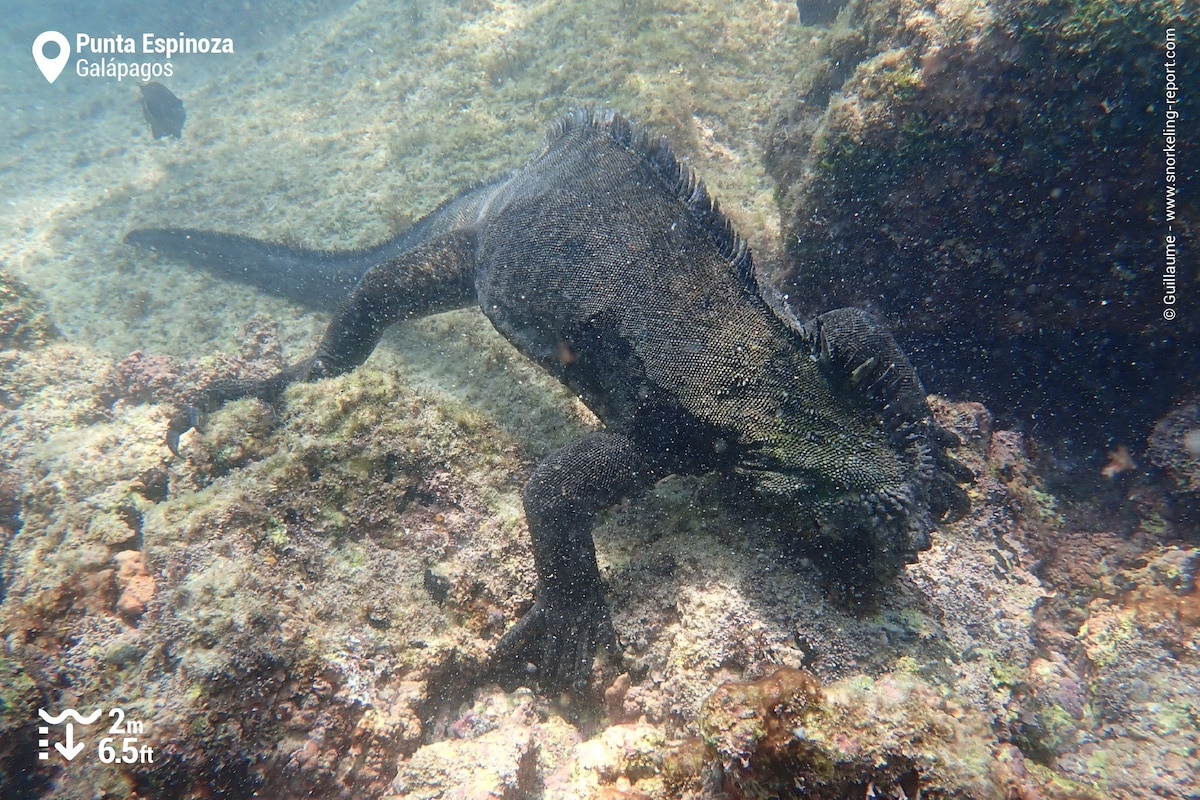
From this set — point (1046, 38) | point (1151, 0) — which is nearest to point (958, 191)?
point (1046, 38)

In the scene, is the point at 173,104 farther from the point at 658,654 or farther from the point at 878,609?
the point at 878,609

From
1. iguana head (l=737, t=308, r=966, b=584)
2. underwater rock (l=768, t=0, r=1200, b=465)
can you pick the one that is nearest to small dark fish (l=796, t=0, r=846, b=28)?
underwater rock (l=768, t=0, r=1200, b=465)

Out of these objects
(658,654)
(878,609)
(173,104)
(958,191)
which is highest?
(173,104)

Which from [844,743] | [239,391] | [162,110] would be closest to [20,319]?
[239,391]

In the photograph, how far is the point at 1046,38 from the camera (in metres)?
→ 3.29

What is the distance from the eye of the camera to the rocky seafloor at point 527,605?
2.40 meters

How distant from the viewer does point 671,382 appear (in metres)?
3.33

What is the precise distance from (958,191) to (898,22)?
156 centimetres

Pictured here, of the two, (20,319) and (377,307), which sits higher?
(20,319)

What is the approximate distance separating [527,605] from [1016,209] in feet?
13.7

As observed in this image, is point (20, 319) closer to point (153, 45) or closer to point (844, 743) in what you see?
point (844, 743)

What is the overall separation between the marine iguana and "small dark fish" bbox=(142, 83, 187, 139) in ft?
39.4

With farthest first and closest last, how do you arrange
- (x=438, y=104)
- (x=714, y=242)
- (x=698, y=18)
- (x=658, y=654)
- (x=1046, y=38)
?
(x=438, y=104)
(x=698, y=18)
(x=714, y=242)
(x=1046, y=38)
(x=658, y=654)

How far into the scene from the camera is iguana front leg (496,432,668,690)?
10.5 feet
